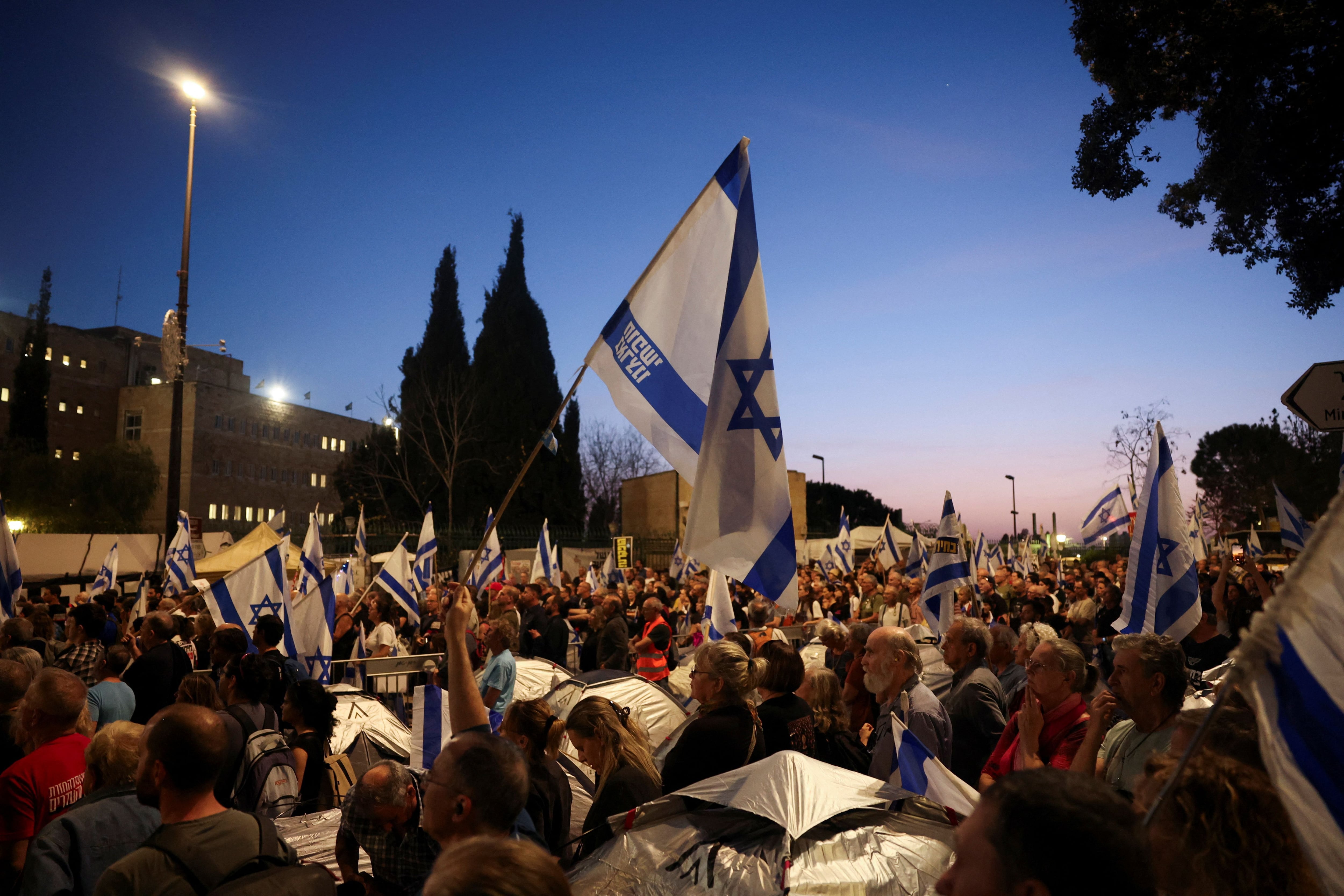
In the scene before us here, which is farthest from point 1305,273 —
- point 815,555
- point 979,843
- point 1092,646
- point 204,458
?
point 204,458

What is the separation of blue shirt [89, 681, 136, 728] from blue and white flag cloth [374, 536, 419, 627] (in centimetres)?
748

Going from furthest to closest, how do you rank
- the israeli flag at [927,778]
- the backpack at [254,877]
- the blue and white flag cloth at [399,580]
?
the blue and white flag cloth at [399,580] → the israeli flag at [927,778] → the backpack at [254,877]

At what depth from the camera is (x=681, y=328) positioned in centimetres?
538

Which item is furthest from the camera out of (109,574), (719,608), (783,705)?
(109,574)

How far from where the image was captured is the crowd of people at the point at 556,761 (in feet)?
5.40

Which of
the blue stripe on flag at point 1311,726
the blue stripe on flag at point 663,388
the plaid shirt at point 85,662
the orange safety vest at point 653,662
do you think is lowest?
the orange safety vest at point 653,662

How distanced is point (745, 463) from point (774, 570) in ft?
1.97

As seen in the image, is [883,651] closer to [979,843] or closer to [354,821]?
[354,821]

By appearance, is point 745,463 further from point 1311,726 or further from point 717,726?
point 1311,726

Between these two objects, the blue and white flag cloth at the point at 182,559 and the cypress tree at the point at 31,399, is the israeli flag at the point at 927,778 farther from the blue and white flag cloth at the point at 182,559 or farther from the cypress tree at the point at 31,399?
the cypress tree at the point at 31,399

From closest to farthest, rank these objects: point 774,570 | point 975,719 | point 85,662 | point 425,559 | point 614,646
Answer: point 774,570 < point 975,719 < point 85,662 < point 614,646 < point 425,559

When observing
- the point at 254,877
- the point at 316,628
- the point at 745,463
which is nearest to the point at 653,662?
the point at 316,628

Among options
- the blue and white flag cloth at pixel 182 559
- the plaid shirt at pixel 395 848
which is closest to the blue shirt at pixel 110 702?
the plaid shirt at pixel 395 848

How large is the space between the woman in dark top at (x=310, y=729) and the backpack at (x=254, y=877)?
2.60 metres
